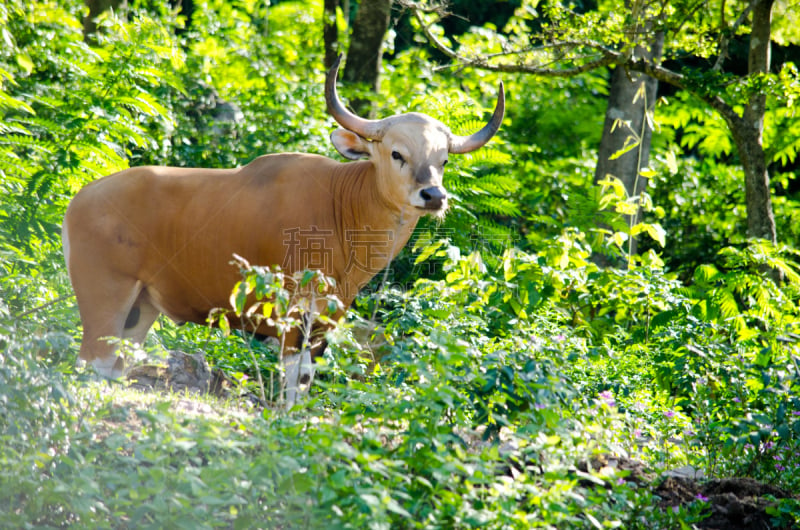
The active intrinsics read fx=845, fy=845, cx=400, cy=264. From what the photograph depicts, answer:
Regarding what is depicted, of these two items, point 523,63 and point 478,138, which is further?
point 523,63

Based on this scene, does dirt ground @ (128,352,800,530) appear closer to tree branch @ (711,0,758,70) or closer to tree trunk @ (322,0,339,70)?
tree branch @ (711,0,758,70)

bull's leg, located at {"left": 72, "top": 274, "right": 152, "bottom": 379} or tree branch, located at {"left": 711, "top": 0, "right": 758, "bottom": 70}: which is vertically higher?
tree branch, located at {"left": 711, "top": 0, "right": 758, "bottom": 70}

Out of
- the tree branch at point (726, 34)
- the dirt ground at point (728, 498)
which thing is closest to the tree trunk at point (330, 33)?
the tree branch at point (726, 34)

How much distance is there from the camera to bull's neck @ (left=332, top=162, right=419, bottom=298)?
5.59m

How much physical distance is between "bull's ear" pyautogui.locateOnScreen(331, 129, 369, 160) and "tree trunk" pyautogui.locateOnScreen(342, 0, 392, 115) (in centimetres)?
404

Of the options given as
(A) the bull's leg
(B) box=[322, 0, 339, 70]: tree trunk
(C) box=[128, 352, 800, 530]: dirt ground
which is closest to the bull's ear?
(A) the bull's leg

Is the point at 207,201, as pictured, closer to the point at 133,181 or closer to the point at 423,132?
the point at 133,181

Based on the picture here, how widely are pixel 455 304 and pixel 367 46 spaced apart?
19.0 ft

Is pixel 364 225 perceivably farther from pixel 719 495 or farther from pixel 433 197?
pixel 719 495

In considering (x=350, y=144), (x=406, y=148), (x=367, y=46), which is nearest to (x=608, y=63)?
(x=367, y=46)

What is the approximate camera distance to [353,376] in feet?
22.4

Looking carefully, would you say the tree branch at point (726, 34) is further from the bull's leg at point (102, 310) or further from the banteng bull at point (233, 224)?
the bull's leg at point (102, 310)

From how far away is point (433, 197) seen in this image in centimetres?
520

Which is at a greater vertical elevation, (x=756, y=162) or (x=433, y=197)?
(x=756, y=162)
